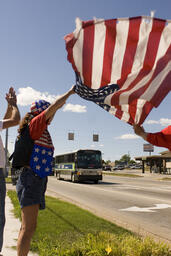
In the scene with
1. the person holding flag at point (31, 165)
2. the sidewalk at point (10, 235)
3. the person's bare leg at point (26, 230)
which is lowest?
the sidewalk at point (10, 235)

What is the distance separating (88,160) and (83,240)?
21.6 metres

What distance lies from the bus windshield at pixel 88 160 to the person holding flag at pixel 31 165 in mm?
22873

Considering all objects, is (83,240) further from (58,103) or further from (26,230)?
(58,103)

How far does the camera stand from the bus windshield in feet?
85.3

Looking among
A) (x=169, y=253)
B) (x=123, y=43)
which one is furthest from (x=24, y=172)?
(x=169, y=253)

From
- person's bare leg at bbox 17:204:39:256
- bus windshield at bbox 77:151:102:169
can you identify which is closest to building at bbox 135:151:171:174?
bus windshield at bbox 77:151:102:169

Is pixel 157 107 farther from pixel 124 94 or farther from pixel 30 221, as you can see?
pixel 30 221

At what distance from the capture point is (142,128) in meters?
2.97

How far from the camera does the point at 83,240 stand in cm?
456

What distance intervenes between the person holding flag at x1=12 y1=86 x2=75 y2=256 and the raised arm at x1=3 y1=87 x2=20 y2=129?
216 millimetres

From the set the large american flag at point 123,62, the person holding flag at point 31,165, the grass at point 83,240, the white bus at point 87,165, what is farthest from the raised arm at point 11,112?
the white bus at point 87,165

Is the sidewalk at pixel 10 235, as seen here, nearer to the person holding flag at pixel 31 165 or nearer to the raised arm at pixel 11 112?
the person holding flag at pixel 31 165

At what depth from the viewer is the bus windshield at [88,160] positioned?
26000mm

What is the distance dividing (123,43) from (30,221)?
2.07 meters
